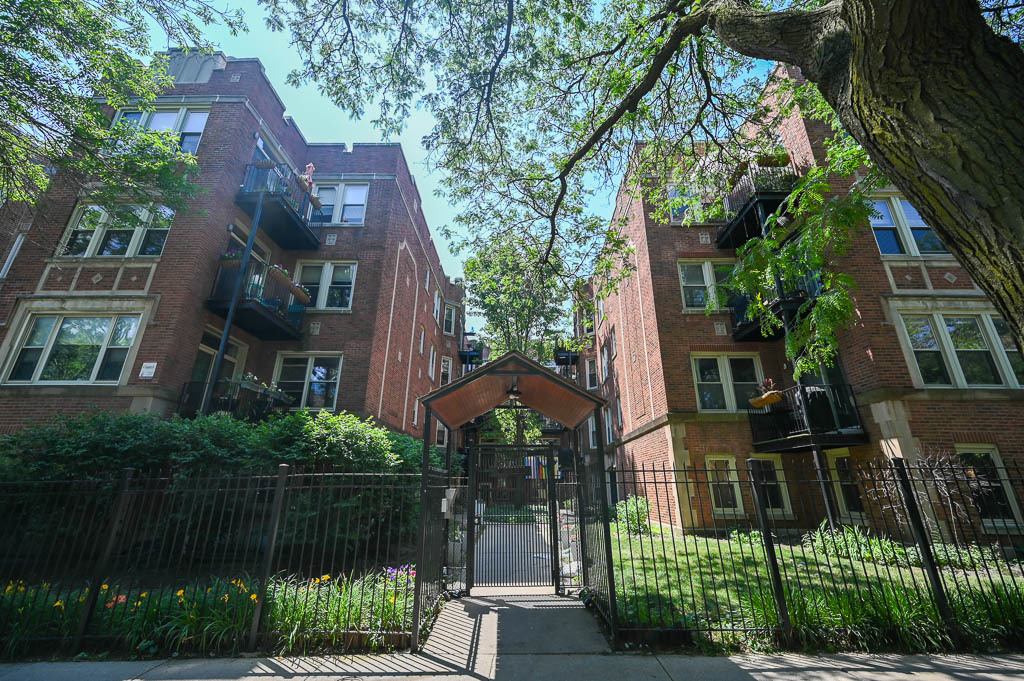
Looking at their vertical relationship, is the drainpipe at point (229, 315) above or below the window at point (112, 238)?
below

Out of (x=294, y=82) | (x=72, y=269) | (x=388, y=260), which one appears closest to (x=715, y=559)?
(x=294, y=82)

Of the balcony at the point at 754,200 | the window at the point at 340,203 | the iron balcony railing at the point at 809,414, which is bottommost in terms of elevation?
the iron balcony railing at the point at 809,414

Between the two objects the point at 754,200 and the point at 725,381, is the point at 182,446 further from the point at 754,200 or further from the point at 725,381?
the point at 754,200

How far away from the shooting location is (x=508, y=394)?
6.94 meters

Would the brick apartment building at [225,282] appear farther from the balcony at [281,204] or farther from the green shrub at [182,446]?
the green shrub at [182,446]

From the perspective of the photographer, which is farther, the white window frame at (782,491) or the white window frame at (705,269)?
the white window frame at (705,269)

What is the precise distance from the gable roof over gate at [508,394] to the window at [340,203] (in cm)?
1245

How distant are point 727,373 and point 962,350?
543cm

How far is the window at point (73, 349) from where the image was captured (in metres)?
10.6

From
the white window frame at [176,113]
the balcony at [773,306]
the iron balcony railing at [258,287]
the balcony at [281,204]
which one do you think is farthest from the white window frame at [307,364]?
the balcony at [773,306]

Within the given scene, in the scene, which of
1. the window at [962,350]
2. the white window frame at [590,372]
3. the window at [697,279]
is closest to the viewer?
the window at [962,350]

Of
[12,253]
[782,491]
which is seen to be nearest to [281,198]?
[12,253]

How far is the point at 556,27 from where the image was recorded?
24.0 ft

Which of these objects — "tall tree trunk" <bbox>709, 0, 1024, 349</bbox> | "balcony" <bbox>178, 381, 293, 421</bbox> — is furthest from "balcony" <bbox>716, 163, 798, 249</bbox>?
"balcony" <bbox>178, 381, 293, 421</bbox>
